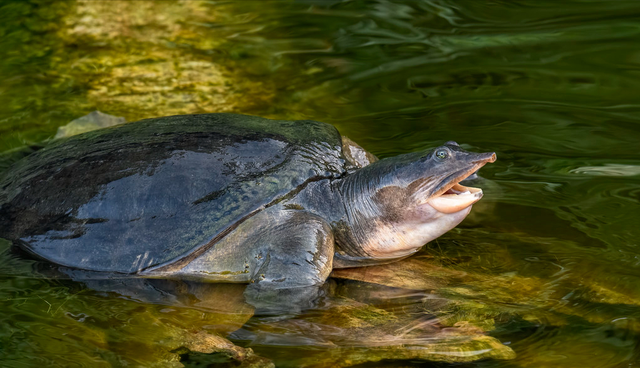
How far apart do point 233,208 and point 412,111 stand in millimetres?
2368

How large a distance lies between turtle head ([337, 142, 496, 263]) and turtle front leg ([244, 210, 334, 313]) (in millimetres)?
229

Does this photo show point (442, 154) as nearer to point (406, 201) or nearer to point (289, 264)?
point (406, 201)

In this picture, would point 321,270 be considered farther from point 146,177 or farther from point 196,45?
point 196,45

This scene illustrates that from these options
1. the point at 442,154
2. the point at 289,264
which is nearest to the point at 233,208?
the point at 289,264

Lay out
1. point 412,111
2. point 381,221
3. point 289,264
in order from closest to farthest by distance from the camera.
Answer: point 289,264 → point 381,221 → point 412,111

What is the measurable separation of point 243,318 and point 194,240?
19.9 inches

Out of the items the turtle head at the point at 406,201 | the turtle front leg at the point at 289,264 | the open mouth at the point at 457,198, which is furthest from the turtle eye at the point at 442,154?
the turtle front leg at the point at 289,264

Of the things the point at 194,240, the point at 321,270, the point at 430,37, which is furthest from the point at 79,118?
the point at 430,37

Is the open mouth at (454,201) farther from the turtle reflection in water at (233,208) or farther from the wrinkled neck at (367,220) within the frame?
the wrinkled neck at (367,220)

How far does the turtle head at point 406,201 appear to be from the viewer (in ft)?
10.5

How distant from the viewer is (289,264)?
124 inches

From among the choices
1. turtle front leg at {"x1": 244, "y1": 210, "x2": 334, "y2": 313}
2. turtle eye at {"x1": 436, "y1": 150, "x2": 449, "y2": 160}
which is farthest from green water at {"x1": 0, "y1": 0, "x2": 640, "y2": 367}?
turtle eye at {"x1": 436, "y1": 150, "x2": 449, "y2": 160}

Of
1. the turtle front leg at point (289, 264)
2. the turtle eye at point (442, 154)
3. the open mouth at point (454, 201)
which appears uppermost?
the turtle eye at point (442, 154)

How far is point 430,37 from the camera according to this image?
6379 millimetres
